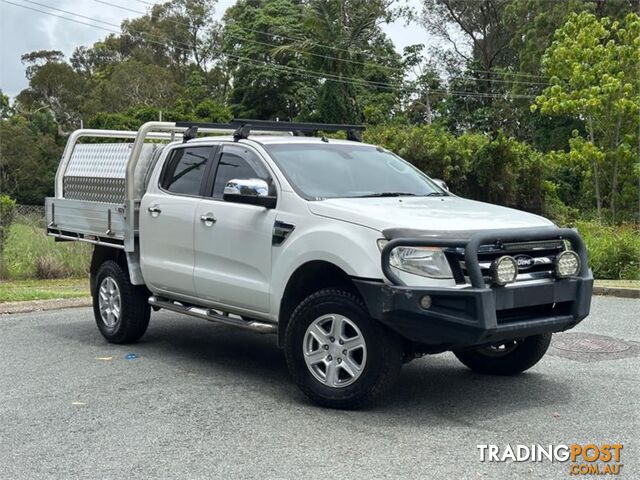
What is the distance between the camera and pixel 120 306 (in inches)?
341

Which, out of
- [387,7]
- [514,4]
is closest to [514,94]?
[514,4]

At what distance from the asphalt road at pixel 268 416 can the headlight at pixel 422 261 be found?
1.05 meters

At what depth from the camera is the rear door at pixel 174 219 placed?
7.69 meters

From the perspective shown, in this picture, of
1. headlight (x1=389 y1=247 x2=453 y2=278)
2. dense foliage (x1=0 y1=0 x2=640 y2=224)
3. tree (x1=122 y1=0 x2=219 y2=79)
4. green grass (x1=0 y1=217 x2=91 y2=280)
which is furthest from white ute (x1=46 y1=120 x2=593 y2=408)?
tree (x1=122 y1=0 x2=219 y2=79)

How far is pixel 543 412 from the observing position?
6035mm

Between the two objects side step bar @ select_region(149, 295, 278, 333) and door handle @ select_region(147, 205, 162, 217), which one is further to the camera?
door handle @ select_region(147, 205, 162, 217)

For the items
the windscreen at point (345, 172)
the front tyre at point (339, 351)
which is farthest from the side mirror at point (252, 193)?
the front tyre at point (339, 351)

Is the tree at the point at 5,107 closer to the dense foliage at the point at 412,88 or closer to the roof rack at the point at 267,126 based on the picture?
the dense foliage at the point at 412,88

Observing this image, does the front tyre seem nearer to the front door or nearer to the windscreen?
the front door

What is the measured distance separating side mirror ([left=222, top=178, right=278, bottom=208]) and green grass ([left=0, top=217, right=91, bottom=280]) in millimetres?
9653

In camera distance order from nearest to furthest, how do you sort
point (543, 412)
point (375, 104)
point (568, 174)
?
point (543, 412) < point (568, 174) < point (375, 104)

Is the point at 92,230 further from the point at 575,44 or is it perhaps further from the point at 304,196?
the point at 575,44

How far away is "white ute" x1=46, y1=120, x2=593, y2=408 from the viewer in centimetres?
571

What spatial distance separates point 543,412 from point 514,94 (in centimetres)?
4005
